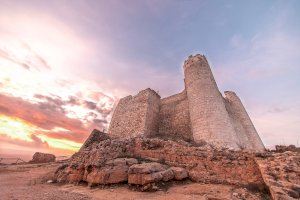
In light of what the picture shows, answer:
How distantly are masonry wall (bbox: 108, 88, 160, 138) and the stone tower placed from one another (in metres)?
4.87

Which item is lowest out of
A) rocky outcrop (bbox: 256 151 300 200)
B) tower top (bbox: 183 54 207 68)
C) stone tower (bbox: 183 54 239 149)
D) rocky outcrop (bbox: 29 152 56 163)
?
rocky outcrop (bbox: 256 151 300 200)

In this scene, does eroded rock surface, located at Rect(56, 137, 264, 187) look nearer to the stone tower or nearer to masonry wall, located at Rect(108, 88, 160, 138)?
the stone tower

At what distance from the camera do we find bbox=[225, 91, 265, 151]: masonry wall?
19.8 metres

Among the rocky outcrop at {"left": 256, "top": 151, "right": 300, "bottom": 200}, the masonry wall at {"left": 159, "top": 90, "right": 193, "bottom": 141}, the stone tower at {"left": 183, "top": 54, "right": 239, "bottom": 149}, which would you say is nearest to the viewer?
the rocky outcrop at {"left": 256, "top": 151, "right": 300, "bottom": 200}

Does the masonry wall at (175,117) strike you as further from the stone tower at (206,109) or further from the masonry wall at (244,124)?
the masonry wall at (244,124)

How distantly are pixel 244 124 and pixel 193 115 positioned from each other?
25.3 ft

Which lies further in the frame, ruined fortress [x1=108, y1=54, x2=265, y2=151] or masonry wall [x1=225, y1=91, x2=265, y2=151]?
masonry wall [x1=225, y1=91, x2=265, y2=151]

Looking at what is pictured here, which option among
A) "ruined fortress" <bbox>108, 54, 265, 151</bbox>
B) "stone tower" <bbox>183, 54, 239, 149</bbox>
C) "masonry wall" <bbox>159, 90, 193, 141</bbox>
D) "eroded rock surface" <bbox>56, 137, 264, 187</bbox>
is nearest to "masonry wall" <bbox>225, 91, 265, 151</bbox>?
"ruined fortress" <bbox>108, 54, 265, 151</bbox>

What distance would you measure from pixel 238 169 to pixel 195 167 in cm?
175

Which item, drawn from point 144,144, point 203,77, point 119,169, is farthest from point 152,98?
point 119,169

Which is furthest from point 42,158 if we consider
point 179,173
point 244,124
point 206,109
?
point 244,124

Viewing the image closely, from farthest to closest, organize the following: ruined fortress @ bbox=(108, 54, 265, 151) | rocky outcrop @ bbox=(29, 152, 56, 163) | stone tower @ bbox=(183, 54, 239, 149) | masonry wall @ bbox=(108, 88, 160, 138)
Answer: rocky outcrop @ bbox=(29, 152, 56, 163) → masonry wall @ bbox=(108, 88, 160, 138) → ruined fortress @ bbox=(108, 54, 265, 151) → stone tower @ bbox=(183, 54, 239, 149)

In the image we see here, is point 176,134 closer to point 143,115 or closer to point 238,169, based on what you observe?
point 143,115

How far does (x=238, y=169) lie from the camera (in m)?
7.50
